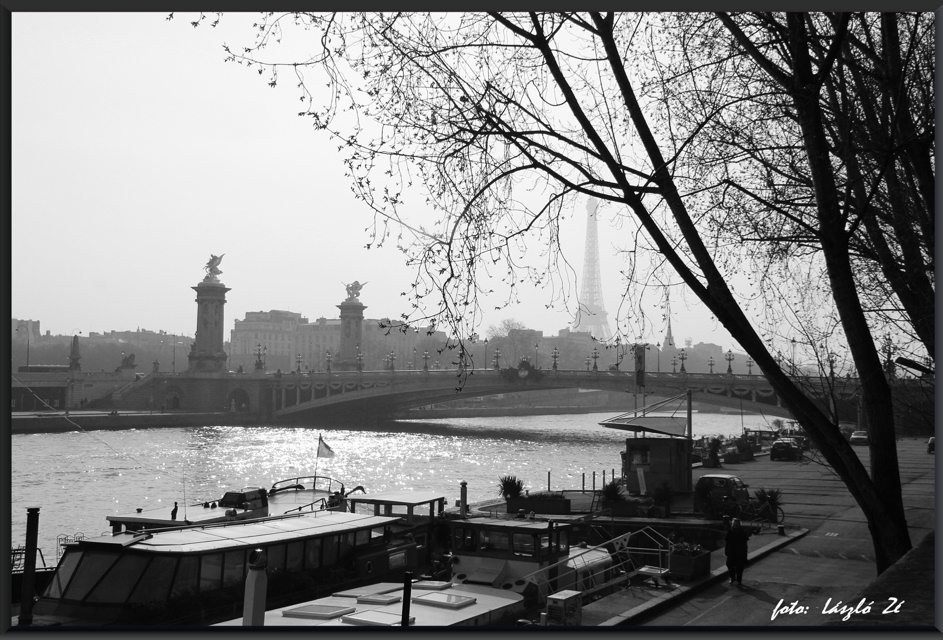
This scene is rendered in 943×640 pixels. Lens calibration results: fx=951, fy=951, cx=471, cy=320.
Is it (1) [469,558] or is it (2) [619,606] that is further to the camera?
(1) [469,558]

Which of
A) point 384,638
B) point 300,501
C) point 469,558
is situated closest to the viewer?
point 384,638

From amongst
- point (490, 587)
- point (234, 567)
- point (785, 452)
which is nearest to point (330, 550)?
point (234, 567)

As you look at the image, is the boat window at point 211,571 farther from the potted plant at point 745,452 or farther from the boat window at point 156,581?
the potted plant at point 745,452

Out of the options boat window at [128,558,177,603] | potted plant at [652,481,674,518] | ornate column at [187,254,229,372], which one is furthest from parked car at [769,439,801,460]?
ornate column at [187,254,229,372]

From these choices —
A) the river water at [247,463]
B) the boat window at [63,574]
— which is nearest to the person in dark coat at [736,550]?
the boat window at [63,574]

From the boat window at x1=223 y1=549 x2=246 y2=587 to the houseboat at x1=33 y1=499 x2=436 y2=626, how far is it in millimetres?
11

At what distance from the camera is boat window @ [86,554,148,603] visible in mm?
10273

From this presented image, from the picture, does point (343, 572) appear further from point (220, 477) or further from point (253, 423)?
point (253, 423)

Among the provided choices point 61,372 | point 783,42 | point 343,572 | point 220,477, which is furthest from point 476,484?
point 61,372

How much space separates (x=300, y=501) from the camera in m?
22.6

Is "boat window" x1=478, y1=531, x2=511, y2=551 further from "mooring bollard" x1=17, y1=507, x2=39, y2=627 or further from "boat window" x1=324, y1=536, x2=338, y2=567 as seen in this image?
"mooring bollard" x1=17, y1=507, x2=39, y2=627

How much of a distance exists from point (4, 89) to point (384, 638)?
3.38 metres

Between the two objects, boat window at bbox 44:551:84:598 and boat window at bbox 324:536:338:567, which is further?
boat window at bbox 324:536:338:567

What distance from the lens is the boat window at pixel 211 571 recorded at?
1048 centimetres
